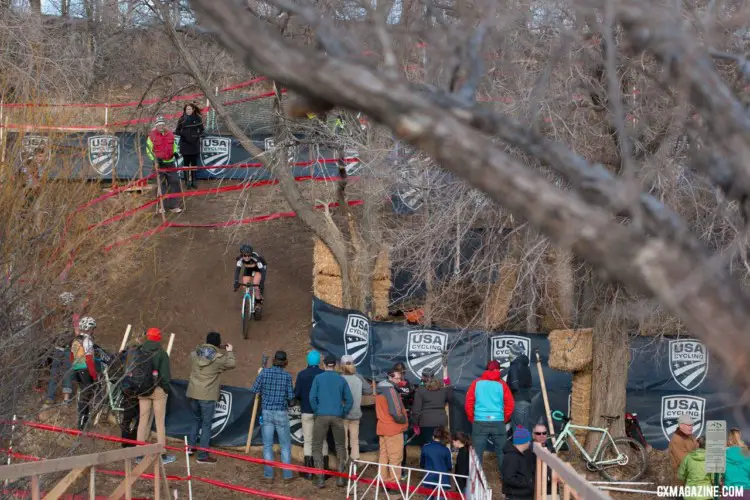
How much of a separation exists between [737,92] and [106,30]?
93.7ft

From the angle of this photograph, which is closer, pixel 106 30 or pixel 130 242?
pixel 130 242

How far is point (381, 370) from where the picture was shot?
15.4 metres

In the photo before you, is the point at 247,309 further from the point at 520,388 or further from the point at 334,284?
the point at 520,388

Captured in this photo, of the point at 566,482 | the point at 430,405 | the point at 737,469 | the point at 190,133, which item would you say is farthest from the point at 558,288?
the point at 190,133

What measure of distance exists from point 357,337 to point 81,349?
4202 mm

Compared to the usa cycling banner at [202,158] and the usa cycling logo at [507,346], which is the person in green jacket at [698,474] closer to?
the usa cycling logo at [507,346]

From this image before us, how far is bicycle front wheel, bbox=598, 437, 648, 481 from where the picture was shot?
1352cm

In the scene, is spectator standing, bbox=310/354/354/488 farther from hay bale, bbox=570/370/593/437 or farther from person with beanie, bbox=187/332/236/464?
hay bale, bbox=570/370/593/437

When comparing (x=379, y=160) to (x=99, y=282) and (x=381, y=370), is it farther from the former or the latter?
(x=99, y=282)

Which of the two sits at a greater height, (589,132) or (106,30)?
(106,30)

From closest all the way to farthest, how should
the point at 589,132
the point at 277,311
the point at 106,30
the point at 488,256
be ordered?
the point at 589,132, the point at 488,256, the point at 277,311, the point at 106,30

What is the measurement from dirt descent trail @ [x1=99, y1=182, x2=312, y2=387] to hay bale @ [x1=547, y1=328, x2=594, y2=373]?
6.21m

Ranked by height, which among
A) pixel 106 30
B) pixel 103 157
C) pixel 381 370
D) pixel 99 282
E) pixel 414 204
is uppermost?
pixel 106 30

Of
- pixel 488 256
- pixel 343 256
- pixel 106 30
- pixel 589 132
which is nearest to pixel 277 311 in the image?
pixel 343 256
